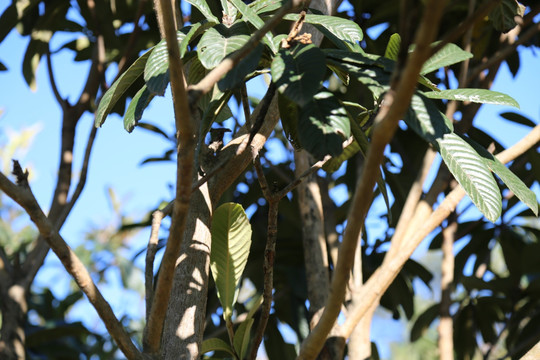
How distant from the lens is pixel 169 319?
0.74 meters

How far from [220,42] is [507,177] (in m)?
0.36

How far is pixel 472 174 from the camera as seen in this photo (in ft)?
1.96

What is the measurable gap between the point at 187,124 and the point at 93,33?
140 centimetres

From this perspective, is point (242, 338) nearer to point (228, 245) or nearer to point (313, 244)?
point (228, 245)

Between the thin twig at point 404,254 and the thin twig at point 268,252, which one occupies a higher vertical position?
the thin twig at point 268,252

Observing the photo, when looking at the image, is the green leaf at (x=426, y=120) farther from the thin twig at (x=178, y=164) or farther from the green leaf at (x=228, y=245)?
the green leaf at (x=228, y=245)

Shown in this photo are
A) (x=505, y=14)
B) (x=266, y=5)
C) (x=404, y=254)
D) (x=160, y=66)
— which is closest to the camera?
(x=160, y=66)

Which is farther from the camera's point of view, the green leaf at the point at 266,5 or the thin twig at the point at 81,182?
the thin twig at the point at 81,182

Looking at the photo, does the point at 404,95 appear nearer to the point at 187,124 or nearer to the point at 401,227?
the point at 187,124

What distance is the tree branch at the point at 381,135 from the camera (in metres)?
0.34

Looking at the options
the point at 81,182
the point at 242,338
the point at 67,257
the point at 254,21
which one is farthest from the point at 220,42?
the point at 81,182

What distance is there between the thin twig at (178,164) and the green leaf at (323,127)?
0.11 m

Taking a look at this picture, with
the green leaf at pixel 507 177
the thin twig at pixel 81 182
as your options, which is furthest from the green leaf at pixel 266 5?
the thin twig at pixel 81 182

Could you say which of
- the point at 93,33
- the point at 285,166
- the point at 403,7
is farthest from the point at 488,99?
the point at 93,33
